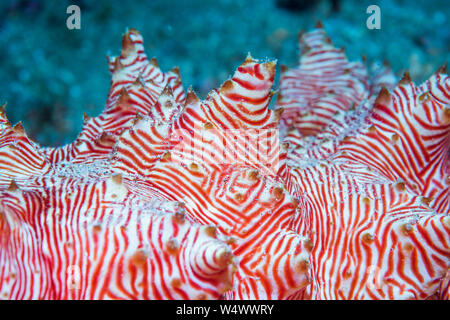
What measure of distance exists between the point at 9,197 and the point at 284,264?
1.05m

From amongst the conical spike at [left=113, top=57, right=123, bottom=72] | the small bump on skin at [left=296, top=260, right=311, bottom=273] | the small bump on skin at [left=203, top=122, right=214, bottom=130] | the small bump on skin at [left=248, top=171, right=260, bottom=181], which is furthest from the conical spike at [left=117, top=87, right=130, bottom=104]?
the small bump on skin at [left=296, top=260, right=311, bottom=273]

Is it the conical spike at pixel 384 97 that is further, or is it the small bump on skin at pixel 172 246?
the conical spike at pixel 384 97

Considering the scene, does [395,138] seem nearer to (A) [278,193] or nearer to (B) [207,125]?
(A) [278,193]

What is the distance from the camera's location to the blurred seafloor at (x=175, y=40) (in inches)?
222

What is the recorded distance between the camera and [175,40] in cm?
658

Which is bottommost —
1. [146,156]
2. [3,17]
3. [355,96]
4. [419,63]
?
[146,156]

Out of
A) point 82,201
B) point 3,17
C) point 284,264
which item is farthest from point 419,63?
point 3,17

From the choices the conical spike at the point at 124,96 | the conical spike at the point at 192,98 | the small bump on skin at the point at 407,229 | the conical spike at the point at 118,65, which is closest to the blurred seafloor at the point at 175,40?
the conical spike at the point at 118,65

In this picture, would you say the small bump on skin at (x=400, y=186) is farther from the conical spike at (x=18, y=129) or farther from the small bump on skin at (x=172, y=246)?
the conical spike at (x=18, y=129)

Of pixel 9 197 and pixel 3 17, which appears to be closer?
pixel 9 197

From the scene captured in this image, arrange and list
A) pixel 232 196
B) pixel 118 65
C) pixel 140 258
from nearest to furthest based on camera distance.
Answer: pixel 140 258 < pixel 232 196 < pixel 118 65

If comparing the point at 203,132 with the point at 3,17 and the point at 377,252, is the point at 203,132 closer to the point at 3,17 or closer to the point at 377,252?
the point at 377,252

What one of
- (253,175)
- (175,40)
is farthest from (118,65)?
(175,40)

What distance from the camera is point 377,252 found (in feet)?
5.60
